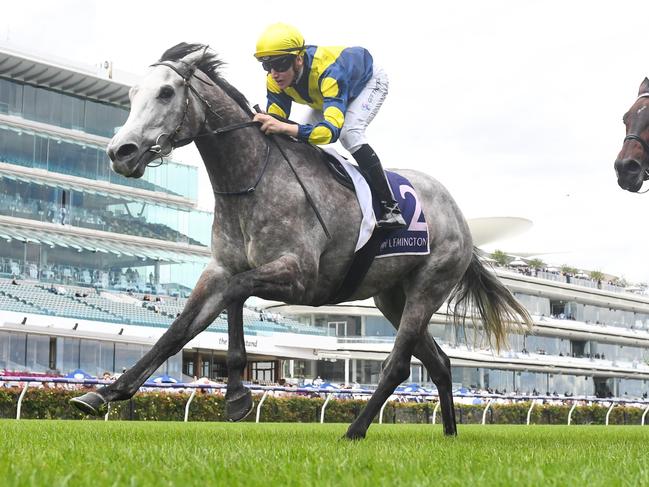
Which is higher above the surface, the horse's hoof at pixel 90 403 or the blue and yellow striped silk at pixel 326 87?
the blue and yellow striped silk at pixel 326 87

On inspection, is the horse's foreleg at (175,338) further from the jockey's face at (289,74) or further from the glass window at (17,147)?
the glass window at (17,147)

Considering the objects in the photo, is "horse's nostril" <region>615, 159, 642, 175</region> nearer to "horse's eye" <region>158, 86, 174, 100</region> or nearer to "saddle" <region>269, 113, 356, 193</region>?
"saddle" <region>269, 113, 356, 193</region>

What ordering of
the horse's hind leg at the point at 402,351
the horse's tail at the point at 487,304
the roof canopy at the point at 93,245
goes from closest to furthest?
1. the horse's hind leg at the point at 402,351
2. the horse's tail at the point at 487,304
3. the roof canopy at the point at 93,245

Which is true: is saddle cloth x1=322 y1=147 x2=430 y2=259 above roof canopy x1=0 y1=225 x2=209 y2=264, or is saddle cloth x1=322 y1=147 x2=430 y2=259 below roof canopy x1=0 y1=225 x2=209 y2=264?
below

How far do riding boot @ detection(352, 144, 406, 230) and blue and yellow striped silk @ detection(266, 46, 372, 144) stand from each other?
1.02 ft

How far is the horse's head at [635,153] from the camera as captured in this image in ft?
20.7

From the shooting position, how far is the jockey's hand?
5734 millimetres

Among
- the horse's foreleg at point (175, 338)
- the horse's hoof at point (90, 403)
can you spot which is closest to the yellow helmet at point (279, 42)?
the horse's foreleg at point (175, 338)

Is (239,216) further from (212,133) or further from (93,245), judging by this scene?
(93,245)

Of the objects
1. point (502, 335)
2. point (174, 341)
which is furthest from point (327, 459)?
point (502, 335)

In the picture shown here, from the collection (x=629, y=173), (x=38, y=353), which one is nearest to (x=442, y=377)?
(x=629, y=173)

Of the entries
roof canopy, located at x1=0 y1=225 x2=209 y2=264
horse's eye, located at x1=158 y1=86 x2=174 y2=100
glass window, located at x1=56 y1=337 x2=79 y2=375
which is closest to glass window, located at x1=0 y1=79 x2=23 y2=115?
roof canopy, located at x1=0 y1=225 x2=209 y2=264

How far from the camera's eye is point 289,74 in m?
6.01

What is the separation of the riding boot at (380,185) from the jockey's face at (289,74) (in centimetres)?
60
